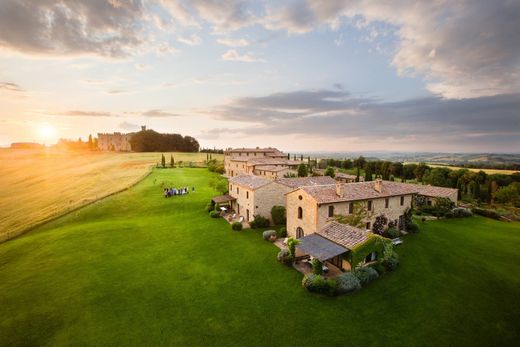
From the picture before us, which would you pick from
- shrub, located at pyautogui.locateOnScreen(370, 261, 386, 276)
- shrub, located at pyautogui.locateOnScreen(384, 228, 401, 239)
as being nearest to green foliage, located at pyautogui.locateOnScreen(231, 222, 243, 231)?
shrub, located at pyautogui.locateOnScreen(370, 261, 386, 276)

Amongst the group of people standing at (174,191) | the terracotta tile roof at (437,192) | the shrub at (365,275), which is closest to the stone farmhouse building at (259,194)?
the group of people standing at (174,191)

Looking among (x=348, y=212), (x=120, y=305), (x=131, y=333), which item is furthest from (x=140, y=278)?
(x=348, y=212)

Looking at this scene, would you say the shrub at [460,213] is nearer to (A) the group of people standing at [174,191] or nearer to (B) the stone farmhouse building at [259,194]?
(B) the stone farmhouse building at [259,194]

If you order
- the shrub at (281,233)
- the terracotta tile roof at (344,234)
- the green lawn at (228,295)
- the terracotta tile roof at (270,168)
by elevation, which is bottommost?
the green lawn at (228,295)

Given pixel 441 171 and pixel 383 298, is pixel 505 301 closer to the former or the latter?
pixel 383 298

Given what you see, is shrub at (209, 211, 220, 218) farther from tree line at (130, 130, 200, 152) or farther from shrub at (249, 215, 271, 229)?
tree line at (130, 130, 200, 152)

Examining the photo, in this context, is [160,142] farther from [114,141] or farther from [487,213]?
[487,213]
